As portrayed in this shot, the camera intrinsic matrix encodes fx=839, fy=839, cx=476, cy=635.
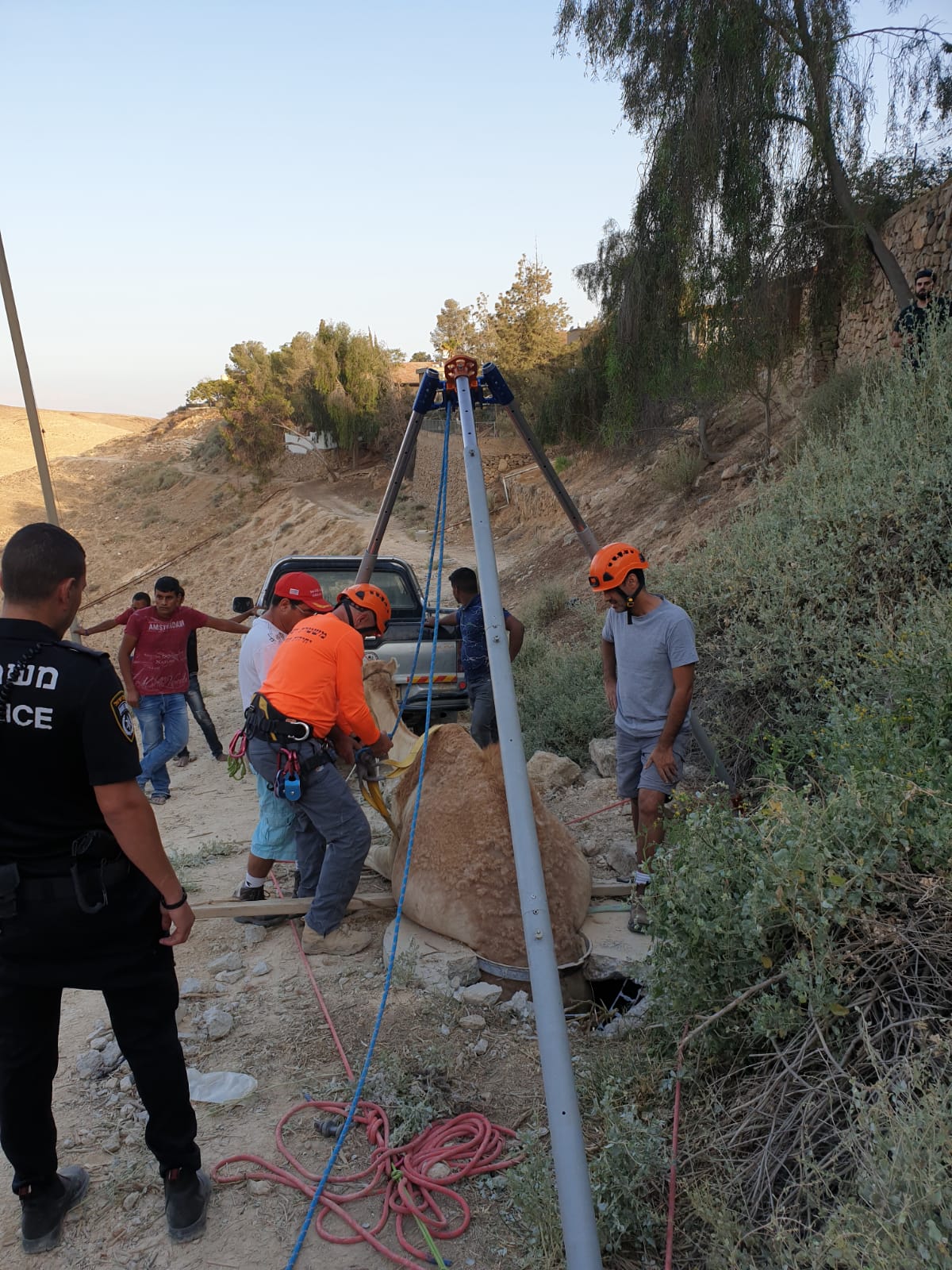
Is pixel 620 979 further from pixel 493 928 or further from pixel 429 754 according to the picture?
pixel 429 754

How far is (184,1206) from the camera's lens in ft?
8.18

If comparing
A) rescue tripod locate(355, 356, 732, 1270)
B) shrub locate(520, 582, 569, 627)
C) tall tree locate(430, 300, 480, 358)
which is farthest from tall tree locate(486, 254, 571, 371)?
rescue tripod locate(355, 356, 732, 1270)

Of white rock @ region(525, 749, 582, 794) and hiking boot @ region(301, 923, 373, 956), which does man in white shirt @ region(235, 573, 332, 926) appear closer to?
hiking boot @ region(301, 923, 373, 956)

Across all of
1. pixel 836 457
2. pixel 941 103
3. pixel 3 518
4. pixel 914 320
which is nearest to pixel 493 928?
pixel 836 457

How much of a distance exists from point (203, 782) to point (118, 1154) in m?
5.11

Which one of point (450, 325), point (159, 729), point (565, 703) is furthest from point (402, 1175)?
point (450, 325)

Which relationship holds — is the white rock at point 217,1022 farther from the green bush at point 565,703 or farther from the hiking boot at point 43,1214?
the green bush at point 565,703

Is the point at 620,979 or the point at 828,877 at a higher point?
the point at 828,877

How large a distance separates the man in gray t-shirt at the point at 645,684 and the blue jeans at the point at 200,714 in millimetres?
4407

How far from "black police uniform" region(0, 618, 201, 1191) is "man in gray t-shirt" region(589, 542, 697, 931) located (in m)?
2.21

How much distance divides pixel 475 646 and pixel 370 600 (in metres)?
1.92

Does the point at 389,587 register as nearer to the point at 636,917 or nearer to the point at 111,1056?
the point at 636,917

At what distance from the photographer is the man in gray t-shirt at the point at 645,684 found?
159 inches

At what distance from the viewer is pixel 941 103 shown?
9.81 meters
